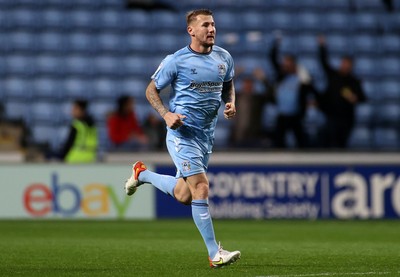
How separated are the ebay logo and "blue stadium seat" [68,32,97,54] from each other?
4.65m

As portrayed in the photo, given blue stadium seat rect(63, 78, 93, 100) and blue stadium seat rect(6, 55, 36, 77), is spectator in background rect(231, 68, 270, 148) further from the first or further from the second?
blue stadium seat rect(6, 55, 36, 77)

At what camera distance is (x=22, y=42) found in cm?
1927

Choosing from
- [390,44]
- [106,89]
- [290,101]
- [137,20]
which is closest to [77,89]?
[106,89]

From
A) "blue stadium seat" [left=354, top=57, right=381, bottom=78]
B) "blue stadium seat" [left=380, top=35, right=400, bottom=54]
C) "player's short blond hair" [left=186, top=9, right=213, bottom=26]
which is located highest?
"blue stadium seat" [left=380, top=35, right=400, bottom=54]

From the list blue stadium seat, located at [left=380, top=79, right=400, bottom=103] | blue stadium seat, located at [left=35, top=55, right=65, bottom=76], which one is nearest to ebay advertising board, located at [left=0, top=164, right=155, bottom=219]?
blue stadium seat, located at [left=35, top=55, right=65, bottom=76]

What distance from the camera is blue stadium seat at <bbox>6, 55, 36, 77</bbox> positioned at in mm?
18828

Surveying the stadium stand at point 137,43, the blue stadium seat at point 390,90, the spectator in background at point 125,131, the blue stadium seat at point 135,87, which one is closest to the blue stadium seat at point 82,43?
the stadium stand at point 137,43

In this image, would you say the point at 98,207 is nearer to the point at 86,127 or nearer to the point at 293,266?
the point at 86,127

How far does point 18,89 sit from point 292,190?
6178mm

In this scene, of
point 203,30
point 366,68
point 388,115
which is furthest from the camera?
point 366,68

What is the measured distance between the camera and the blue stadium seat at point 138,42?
19203mm

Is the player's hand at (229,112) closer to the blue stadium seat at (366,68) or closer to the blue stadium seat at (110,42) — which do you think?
the blue stadium seat at (366,68)

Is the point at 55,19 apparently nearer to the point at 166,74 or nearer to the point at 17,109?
the point at 17,109

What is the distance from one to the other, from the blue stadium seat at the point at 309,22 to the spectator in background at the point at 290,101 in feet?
11.3
